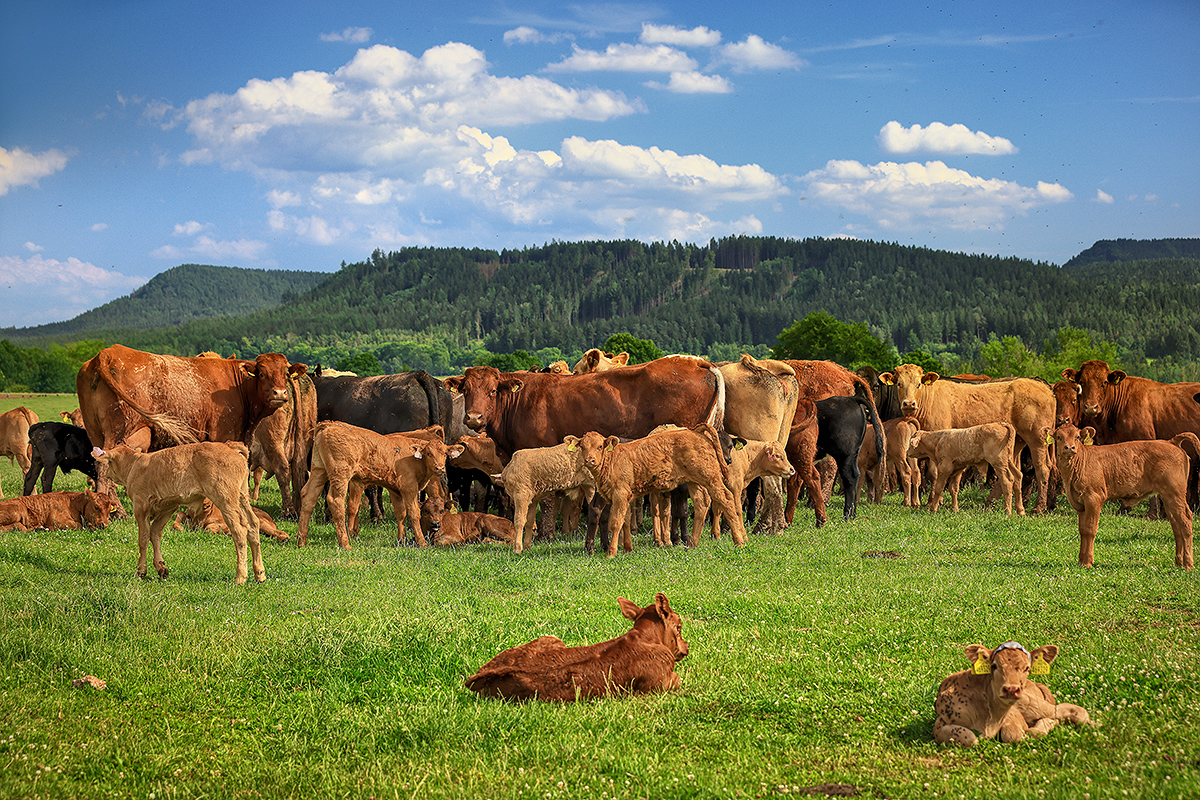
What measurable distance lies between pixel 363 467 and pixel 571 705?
31.2 feet

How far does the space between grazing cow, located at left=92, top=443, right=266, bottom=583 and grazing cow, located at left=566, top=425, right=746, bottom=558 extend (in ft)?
15.4

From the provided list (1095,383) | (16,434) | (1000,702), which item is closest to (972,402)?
(1095,383)

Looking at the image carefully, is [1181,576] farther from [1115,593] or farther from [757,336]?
[757,336]

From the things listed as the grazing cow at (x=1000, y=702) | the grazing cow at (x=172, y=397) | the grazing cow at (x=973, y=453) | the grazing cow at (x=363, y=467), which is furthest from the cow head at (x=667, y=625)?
the grazing cow at (x=973, y=453)

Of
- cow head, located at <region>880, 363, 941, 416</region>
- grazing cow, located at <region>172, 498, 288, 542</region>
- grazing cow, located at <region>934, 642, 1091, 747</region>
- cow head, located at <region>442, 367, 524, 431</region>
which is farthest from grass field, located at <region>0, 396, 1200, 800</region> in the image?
cow head, located at <region>880, 363, 941, 416</region>

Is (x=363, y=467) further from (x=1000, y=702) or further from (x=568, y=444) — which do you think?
(x=1000, y=702)

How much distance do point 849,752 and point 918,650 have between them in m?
2.46

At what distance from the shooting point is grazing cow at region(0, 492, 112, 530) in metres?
14.8

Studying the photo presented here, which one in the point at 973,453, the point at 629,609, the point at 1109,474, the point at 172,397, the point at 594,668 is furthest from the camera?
the point at 973,453

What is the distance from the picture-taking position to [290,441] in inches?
741

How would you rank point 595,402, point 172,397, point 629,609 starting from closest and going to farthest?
1. point 629,609
2. point 172,397
3. point 595,402

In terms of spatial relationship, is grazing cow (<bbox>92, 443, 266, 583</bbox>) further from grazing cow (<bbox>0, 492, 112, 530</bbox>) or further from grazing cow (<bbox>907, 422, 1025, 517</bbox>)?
grazing cow (<bbox>907, 422, 1025, 517</bbox>)

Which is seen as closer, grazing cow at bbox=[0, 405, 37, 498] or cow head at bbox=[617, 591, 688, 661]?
cow head at bbox=[617, 591, 688, 661]

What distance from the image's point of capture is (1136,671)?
261 inches
